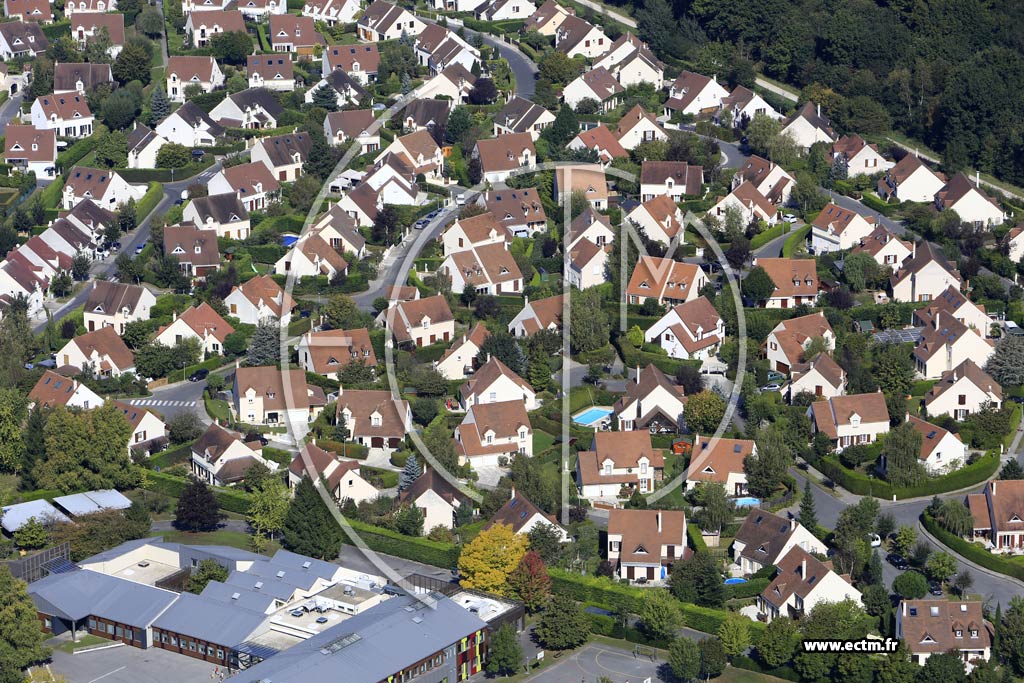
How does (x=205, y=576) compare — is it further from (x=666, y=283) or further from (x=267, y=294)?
(x=666, y=283)

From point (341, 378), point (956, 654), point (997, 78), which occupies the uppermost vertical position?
point (997, 78)

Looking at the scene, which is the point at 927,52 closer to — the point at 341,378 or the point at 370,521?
the point at 341,378

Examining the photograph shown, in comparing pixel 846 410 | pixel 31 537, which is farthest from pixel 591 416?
pixel 31 537

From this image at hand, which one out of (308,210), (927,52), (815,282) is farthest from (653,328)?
(927,52)

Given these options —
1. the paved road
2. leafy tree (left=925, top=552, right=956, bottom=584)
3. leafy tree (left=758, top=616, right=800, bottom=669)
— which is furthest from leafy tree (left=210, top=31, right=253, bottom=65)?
leafy tree (left=758, top=616, right=800, bottom=669)

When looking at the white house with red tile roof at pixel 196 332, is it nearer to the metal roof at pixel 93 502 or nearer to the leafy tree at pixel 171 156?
the metal roof at pixel 93 502

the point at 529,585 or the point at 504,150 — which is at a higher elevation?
the point at 504,150
